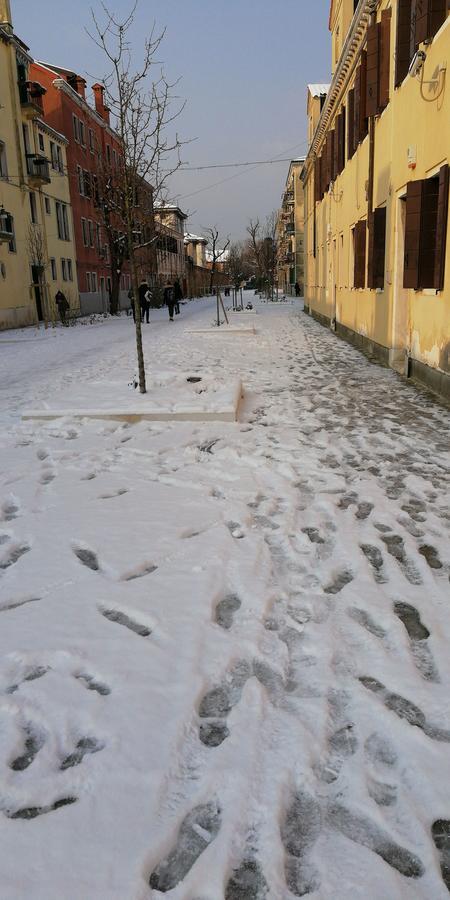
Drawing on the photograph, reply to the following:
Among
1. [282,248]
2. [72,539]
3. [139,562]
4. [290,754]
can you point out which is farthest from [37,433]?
[282,248]

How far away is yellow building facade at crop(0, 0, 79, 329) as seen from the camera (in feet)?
92.3

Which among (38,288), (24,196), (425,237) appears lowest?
(38,288)

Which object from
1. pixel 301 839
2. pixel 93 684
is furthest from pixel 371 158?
pixel 301 839

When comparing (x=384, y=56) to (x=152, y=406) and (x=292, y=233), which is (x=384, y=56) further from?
(x=292, y=233)

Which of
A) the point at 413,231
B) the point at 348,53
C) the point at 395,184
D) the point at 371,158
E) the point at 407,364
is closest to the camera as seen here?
the point at 413,231

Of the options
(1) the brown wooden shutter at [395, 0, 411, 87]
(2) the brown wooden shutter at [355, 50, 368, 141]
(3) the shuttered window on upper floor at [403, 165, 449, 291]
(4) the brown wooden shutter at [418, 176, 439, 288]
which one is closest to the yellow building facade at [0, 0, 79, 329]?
(2) the brown wooden shutter at [355, 50, 368, 141]

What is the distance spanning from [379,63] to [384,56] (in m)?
0.17

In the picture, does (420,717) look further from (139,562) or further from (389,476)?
(389,476)

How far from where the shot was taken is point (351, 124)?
1564cm

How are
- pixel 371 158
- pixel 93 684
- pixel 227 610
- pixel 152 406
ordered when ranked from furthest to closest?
1. pixel 371 158
2. pixel 152 406
3. pixel 227 610
4. pixel 93 684

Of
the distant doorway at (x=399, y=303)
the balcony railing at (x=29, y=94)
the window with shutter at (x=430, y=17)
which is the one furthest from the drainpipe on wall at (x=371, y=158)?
the balcony railing at (x=29, y=94)

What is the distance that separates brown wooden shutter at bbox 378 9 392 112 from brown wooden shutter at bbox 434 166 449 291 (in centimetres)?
453

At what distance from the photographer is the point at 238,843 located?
1927 mm

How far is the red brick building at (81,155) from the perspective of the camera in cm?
3669
